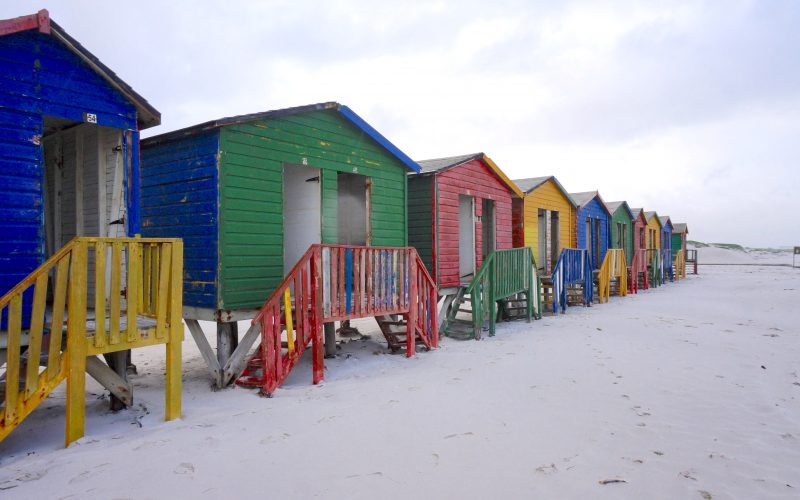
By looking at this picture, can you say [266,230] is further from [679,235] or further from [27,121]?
[679,235]

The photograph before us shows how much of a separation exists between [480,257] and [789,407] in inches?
305

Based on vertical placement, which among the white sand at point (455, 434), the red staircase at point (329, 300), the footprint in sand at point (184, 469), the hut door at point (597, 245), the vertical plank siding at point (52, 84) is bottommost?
the white sand at point (455, 434)

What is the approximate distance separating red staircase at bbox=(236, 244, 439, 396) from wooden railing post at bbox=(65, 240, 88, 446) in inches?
88.3

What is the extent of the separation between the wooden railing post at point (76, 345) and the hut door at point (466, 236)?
917 centimetres

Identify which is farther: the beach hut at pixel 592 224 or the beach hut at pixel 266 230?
the beach hut at pixel 592 224

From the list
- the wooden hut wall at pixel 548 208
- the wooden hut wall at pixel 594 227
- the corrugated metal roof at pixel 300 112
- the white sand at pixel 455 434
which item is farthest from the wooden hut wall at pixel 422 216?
the wooden hut wall at pixel 594 227

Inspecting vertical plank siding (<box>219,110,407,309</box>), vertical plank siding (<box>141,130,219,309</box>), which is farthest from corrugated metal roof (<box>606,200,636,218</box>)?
vertical plank siding (<box>141,130,219,309</box>)

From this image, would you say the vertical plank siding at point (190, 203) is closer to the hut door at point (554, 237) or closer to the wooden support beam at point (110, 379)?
the wooden support beam at point (110, 379)

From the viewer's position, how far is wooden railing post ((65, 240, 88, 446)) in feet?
14.8

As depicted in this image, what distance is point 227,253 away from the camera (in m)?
7.09

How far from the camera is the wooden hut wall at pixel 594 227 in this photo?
19562mm

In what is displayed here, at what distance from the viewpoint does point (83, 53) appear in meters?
5.60

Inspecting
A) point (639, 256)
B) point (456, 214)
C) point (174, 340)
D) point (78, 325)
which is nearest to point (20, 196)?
point (78, 325)

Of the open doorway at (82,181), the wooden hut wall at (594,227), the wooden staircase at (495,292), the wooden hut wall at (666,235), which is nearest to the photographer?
the open doorway at (82,181)
